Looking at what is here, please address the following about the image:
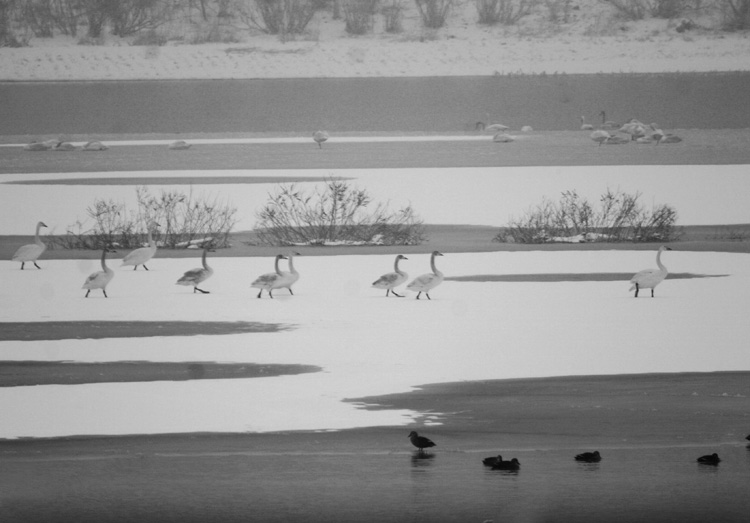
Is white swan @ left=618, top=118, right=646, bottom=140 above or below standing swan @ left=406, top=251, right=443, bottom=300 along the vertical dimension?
above

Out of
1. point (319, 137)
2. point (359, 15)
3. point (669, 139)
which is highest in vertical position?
point (359, 15)

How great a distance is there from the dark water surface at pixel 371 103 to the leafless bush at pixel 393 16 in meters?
7.85

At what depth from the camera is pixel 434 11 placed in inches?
3078

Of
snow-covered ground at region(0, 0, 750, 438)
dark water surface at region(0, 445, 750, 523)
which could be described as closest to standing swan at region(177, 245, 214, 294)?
snow-covered ground at region(0, 0, 750, 438)

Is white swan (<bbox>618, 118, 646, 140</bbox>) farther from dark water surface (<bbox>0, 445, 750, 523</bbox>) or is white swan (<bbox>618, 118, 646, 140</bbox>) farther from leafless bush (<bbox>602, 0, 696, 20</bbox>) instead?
dark water surface (<bbox>0, 445, 750, 523</bbox>)

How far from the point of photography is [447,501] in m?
6.52

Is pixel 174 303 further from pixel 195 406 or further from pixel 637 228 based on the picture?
pixel 637 228

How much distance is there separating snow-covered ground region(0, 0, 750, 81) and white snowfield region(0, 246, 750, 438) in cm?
5504

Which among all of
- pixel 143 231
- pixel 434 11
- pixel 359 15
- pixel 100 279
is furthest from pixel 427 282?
pixel 434 11

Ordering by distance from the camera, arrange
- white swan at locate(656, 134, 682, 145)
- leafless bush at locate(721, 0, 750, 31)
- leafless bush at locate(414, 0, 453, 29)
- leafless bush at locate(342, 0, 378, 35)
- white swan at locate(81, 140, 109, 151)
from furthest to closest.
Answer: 1. leafless bush at locate(414, 0, 453, 29)
2. leafless bush at locate(342, 0, 378, 35)
3. leafless bush at locate(721, 0, 750, 31)
4. white swan at locate(656, 134, 682, 145)
5. white swan at locate(81, 140, 109, 151)

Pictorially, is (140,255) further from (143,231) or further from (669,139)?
(669,139)

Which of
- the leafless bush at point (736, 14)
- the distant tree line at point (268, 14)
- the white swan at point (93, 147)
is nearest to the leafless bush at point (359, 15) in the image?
the distant tree line at point (268, 14)

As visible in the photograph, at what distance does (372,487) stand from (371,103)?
5838cm

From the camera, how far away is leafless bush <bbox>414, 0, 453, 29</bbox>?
7725cm
